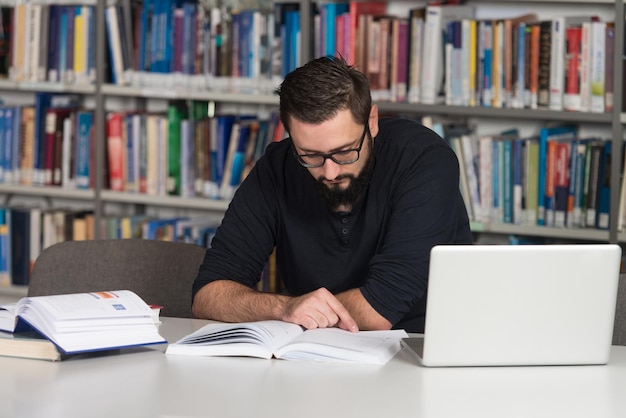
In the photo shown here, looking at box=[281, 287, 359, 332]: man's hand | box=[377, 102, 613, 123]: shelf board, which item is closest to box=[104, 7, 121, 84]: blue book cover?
box=[377, 102, 613, 123]: shelf board

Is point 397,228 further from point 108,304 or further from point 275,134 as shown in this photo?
point 275,134

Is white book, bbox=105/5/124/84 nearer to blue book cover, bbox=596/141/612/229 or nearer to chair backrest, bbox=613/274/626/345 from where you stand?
blue book cover, bbox=596/141/612/229

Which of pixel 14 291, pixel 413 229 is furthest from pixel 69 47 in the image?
pixel 413 229

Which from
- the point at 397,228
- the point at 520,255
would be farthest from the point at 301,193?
→ the point at 520,255

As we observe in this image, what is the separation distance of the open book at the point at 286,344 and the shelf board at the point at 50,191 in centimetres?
222

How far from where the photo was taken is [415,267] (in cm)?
225

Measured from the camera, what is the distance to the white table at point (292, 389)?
1.57 m

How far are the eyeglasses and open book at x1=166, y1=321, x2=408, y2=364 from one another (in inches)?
16.2

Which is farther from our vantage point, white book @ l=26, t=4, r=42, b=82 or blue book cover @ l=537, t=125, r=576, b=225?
white book @ l=26, t=4, r=42, b=82

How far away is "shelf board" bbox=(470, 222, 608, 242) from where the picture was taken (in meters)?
3.29

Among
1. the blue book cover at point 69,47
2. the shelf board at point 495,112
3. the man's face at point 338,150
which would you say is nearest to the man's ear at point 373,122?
the man's face at point 338,150

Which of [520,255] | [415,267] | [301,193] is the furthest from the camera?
[301,193]

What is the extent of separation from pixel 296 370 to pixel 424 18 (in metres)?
1.96

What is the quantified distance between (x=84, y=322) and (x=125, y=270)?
67cm
